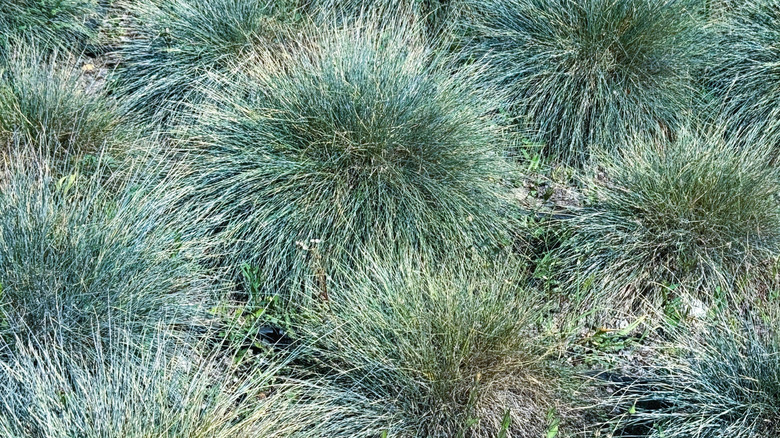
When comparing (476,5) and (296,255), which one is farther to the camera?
(476,5)

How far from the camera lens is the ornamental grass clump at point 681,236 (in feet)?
13.3

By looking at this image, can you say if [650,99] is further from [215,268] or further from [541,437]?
[215,268]

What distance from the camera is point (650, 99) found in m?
4.85

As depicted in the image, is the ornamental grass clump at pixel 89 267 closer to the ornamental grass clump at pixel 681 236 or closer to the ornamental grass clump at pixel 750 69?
the ornamental grass clump at pixel 681 236

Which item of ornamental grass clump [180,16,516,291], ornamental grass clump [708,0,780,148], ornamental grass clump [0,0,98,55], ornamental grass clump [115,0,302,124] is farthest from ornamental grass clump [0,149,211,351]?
ornamental grass clump [708,0,780,148]

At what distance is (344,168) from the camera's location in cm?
414

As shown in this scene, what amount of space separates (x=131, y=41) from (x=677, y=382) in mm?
3958

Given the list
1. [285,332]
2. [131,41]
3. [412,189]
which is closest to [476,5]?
[412,189]

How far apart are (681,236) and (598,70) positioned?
4.10 ft

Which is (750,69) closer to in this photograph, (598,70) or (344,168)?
(598,70)

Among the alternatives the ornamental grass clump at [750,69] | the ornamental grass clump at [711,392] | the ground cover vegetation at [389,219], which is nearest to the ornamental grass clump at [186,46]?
the ground cover vegetation at [389,219]

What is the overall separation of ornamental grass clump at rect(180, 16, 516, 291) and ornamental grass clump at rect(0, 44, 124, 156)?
1.71 feet

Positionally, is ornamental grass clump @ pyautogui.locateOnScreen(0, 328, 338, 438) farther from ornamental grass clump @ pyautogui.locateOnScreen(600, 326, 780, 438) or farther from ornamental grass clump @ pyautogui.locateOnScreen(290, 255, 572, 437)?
ornamental grass clump @ pyautogui.locateOnScreen(600, 326, 780, 438)

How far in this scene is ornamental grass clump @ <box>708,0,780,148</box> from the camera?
15.9 feet
